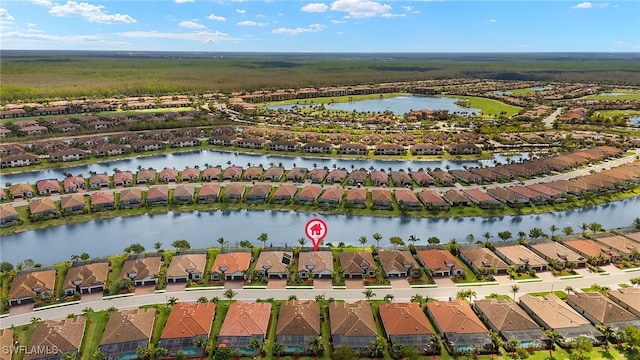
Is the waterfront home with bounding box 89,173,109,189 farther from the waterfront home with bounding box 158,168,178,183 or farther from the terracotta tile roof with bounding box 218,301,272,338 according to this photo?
the terracotta tile roof with bounding box 218,301,272,338

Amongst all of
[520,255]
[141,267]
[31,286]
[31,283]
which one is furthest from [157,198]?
[520,255]

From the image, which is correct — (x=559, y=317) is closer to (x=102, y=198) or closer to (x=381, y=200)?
(x=381, y=200)

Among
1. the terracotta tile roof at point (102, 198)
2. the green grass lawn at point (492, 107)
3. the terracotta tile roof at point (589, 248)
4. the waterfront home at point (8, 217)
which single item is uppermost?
the green grass lawn at point (492, 107)

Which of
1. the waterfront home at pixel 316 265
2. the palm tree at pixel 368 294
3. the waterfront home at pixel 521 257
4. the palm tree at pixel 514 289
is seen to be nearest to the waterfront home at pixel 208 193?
the waterfront home at pixel 316 265

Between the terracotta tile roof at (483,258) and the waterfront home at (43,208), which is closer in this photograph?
the terracotta tile roof at (483,258)

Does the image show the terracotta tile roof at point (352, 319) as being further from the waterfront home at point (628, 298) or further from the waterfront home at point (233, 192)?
the waterfront home at point (233, 192)

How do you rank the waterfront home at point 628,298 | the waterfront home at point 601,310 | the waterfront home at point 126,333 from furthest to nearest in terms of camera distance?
the waterfront home at point 628,298 < the waterfront home at point 601,310 < the waterfront home at point 126,333
